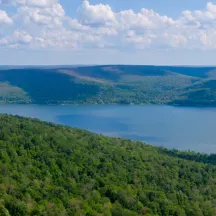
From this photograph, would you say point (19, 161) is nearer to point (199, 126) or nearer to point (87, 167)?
point (87, 167)

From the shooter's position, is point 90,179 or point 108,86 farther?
point 108,86

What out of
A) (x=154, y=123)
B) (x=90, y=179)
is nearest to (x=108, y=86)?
(x=154, y=123)

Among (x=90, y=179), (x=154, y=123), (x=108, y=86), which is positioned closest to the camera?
(x=90, y=179)

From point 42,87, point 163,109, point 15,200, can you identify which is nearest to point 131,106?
point 163,109

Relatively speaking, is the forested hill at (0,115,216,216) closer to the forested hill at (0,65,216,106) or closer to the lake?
the lake

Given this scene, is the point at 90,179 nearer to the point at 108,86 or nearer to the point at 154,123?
the point at 154,123

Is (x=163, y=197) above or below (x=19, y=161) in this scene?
below
